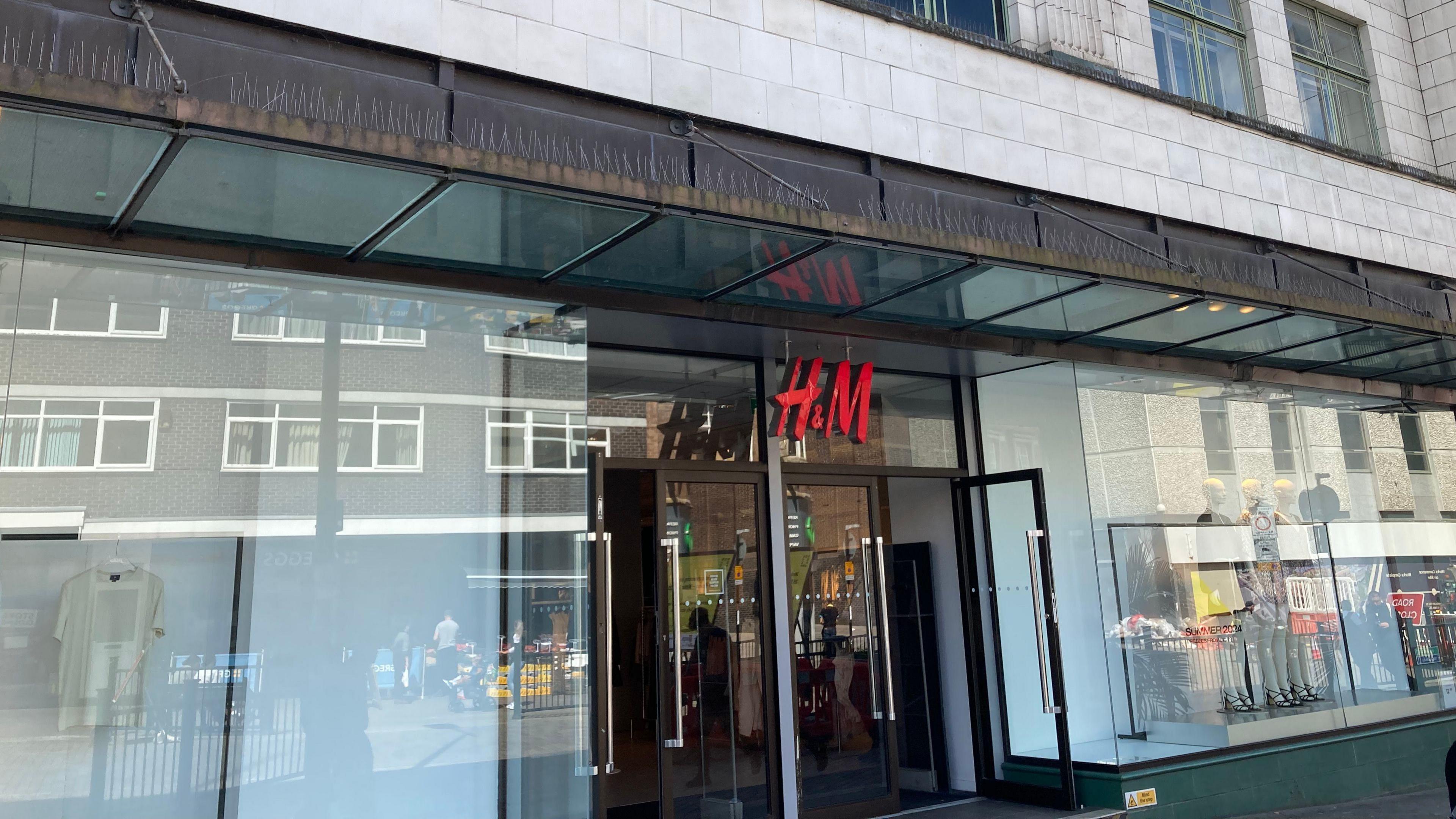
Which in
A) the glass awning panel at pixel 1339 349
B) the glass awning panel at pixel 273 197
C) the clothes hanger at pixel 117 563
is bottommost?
the clothes hanger at pixel 117 563

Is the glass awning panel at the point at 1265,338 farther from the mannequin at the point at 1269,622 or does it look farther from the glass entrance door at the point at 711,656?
the glass entrance door at the point at 711,656

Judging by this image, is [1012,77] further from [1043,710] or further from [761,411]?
[1043,710]

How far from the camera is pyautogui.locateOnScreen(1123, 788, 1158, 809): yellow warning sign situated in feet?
26.3

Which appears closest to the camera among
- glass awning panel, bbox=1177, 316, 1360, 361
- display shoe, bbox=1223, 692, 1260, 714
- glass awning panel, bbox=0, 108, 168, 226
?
glass awning panel, bbox=0, 108, 168, 226

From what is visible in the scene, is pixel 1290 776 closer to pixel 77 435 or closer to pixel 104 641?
pixel 104 641

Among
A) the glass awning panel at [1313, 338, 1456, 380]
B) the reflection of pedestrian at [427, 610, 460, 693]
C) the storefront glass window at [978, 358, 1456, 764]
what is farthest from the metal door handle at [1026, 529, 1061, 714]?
the reflection of pedestrian at [427, 610, 460, 693]

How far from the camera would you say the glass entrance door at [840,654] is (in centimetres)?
836

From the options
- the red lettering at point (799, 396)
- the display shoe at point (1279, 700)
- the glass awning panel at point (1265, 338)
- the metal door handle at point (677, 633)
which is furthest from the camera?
the display shoe at point (1279, 700)

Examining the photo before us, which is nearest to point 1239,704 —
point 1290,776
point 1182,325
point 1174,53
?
point 1290,776

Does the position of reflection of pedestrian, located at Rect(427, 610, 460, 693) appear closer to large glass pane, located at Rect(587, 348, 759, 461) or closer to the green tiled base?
large glass pane, located at Rect(587, 348, 759, 461)

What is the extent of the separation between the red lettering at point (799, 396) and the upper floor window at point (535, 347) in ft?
7.05

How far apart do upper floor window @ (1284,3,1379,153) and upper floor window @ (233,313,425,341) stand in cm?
1042

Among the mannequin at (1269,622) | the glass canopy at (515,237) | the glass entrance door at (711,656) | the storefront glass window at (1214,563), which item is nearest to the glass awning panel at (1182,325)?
the glass canopy at (515,237)

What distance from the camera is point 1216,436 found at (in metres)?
9.82
